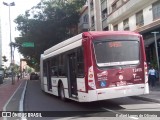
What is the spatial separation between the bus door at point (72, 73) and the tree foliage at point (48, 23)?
30.9 meters

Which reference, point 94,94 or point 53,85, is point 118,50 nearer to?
point 94,94

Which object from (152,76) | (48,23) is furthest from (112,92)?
(48,23)

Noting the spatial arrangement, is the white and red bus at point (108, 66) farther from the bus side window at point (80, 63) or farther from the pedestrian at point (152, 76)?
the pedestrian at point (152, 76)

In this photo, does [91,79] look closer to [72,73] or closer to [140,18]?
[72,73]

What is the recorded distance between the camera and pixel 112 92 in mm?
11602

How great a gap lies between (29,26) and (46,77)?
27621mm

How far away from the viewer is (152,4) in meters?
24.3

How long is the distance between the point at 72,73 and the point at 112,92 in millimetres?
2499

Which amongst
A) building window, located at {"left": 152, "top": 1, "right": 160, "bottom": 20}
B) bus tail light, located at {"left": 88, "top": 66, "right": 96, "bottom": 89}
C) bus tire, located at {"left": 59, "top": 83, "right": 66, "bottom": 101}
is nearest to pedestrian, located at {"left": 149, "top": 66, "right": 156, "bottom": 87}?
building window, located at {"left": 152, "top": 1, "right": 160, "bottom": 20}

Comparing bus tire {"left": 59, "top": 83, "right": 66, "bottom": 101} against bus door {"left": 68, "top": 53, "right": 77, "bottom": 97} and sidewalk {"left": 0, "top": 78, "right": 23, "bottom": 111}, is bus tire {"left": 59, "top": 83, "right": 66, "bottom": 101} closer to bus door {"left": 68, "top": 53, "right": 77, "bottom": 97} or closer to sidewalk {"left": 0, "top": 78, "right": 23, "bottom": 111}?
bus door {"left": 68, "top": 53, "right": 77, "bottom": 97}

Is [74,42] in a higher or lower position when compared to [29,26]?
lower

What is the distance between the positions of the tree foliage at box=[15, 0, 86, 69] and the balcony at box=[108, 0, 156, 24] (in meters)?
12.8

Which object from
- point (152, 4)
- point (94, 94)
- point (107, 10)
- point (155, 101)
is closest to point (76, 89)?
point (94, 94)

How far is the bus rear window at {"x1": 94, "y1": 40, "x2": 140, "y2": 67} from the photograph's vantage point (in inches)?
463
